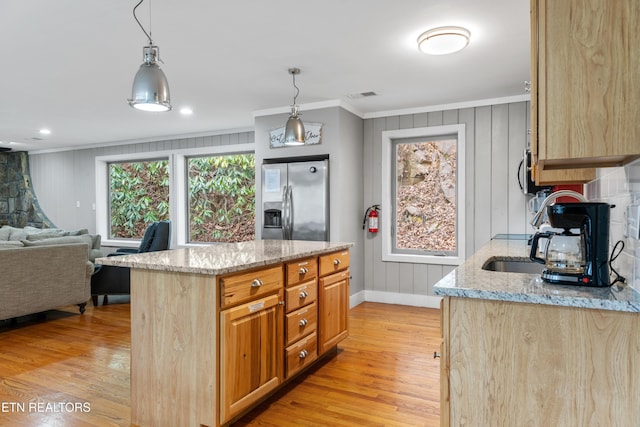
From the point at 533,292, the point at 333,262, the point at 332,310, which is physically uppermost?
the point at 533,292

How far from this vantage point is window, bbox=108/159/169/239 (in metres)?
6.78

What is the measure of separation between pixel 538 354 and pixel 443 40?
Answer: 2.14 m

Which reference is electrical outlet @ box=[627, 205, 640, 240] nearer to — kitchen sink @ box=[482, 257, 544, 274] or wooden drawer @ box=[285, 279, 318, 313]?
kitchen sink @ box=[482, 257, 544, 274]

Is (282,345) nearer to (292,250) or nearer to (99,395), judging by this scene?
(292,250)

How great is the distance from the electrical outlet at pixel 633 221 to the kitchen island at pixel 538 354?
0.18 metres

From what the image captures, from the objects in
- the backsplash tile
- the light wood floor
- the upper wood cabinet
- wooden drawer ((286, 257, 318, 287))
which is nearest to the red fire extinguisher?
the light wood floor

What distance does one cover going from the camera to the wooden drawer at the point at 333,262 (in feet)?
9.48

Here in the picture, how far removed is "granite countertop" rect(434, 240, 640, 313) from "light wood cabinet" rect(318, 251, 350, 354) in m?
1.40

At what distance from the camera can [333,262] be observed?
3.03 m

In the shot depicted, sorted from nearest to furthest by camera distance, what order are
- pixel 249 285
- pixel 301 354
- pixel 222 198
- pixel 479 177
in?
1. pixel 249 285
2. pixel 301 354
3. pixel 479 177
4. pixel 222 198

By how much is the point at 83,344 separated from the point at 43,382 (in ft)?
2.42

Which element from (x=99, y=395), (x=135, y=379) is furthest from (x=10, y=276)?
(x=135, y=379)

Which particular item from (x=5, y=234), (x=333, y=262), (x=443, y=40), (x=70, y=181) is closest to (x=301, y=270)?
(x=333, y=262)

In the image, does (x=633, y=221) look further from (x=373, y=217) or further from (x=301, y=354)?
(x=373, y=217)
